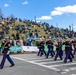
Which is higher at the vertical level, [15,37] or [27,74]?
[15,37]

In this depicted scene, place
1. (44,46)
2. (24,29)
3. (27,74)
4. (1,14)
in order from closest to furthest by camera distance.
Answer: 1. (27,74)
2. (44,46)
3. (24,29)
4. (1,14)

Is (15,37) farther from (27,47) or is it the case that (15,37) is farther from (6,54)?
(6,54)

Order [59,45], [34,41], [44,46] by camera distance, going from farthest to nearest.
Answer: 1. [34,41]
2. [44,46]
3. [59,45]

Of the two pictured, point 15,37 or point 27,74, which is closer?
point 27,74

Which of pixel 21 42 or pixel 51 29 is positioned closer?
pixel 21 42

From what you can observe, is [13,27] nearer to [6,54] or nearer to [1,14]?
[1,14]

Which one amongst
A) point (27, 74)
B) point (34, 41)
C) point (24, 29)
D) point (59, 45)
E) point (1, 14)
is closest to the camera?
point (27, 74)

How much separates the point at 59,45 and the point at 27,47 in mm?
10890

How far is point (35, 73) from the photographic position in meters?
13.2

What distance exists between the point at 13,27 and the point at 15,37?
6.95 m

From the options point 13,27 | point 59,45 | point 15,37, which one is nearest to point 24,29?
point 13,27

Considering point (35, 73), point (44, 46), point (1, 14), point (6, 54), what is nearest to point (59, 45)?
point (44, 46)

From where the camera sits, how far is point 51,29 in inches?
1983

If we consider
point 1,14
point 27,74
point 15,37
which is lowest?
point 27,74
